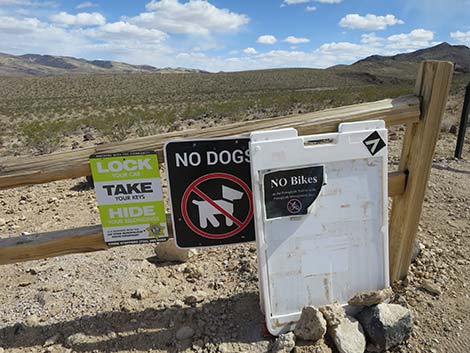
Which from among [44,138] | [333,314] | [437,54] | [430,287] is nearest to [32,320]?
[333,314]

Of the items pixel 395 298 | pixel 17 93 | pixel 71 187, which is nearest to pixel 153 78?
pixel 17 93

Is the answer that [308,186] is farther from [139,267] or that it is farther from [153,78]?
[153,78]

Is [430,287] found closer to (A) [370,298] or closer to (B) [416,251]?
(B) [416,251]

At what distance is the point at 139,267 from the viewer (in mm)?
2961

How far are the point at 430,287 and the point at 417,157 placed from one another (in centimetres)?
91

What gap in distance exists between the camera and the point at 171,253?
303 centimetres

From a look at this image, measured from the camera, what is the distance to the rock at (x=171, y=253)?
302 cm

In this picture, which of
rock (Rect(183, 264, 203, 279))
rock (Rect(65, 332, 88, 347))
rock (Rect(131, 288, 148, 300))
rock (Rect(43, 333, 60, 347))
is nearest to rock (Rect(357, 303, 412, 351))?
rock (Rect(183, 264, 203, 279))

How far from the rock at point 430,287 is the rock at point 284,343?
1102 mm

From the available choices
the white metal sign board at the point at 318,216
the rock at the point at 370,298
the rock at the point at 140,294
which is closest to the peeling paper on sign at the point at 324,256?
the white metal sign board at the point at 318,216

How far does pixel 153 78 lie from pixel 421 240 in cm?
5719

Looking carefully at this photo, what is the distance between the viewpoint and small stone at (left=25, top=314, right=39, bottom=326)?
2414mm

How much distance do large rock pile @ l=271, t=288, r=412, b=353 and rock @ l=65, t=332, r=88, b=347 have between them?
3.76 feet

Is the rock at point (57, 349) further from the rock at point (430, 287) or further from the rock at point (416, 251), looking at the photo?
the rock at point (416, 251)
